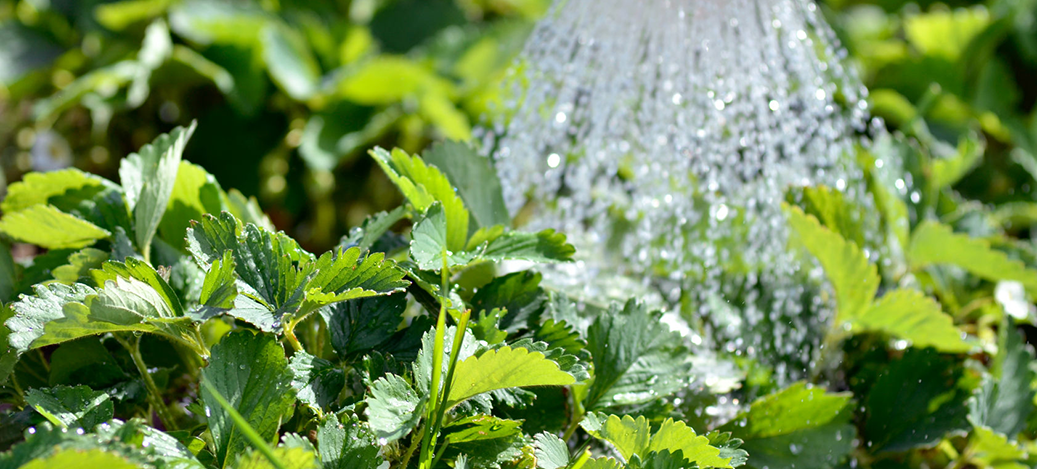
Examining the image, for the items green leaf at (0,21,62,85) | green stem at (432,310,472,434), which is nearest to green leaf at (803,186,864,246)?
green stem at (432,310,472,434)

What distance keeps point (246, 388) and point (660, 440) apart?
0.66ft

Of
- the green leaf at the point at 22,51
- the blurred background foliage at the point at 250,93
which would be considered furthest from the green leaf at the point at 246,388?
the green leaf at the point at 22,51

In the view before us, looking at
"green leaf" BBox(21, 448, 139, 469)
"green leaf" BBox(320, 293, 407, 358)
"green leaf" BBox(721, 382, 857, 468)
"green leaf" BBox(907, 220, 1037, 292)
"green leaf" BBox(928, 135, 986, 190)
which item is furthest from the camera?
"green leaf" BBox(928, 135, 986, 190)

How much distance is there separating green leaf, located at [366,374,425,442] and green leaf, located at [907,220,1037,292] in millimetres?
471

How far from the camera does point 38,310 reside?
14.4 inches

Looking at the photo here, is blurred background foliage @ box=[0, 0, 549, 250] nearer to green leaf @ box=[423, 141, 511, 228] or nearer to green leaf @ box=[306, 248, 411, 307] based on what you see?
green leaf @ box=[423, 141, 511, 228]

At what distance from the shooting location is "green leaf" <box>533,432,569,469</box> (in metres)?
0.38

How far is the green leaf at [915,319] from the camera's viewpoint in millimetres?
543

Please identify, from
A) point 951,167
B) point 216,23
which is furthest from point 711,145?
point 216,23

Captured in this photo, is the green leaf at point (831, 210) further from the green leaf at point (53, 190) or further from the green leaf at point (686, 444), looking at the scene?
the green leaf at point (53, 190)

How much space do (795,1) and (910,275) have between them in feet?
0.89

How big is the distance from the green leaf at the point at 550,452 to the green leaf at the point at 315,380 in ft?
→ 0.33

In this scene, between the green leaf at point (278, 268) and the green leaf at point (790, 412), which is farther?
the green leaf at point (790, 412)

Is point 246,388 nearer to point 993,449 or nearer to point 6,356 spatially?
point 6,356
